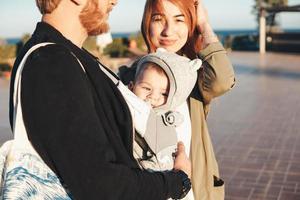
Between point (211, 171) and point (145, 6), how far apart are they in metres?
0.86

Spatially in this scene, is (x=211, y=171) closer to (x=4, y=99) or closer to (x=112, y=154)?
(x=112, y=154)

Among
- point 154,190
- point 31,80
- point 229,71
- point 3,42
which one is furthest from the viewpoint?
point 3,42

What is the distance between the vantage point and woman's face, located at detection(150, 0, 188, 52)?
2.07m

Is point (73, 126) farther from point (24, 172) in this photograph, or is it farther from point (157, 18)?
point (157, 18)

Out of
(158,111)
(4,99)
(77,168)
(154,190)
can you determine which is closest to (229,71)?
(158,111)

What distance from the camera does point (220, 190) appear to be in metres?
2.15

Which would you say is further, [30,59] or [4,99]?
[4,99]

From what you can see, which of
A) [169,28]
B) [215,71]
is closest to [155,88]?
[215,71]

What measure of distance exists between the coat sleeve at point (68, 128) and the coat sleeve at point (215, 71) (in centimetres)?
89

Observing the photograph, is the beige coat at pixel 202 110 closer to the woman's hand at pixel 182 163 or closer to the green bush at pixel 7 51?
the woman's hand at pixel 182 163


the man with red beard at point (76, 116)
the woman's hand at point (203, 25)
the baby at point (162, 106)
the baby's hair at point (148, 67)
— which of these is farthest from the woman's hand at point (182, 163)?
the woman's hand at point (203, 25)

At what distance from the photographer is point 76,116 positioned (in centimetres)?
110

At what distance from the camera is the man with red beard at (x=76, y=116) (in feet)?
3.59

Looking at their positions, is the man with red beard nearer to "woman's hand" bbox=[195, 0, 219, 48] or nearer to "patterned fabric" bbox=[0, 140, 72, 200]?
"patterned fabric" bbox=[0, 140, 72, 200]
